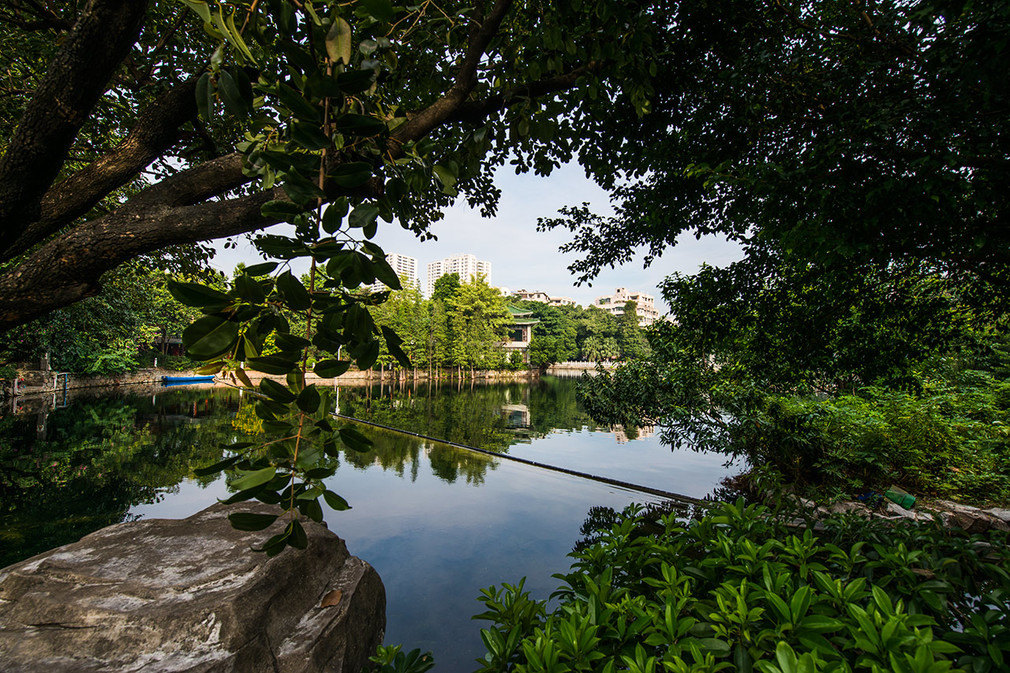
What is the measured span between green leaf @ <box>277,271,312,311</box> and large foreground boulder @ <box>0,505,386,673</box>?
1.94 meters

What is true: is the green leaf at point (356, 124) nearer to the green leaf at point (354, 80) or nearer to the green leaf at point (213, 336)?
the green leaf at point (354, 80)

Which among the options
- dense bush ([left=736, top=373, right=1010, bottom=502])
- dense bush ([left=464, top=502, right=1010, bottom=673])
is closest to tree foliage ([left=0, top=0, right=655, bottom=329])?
dense bush ([left=464, top=502, right=1010, bottom=673])

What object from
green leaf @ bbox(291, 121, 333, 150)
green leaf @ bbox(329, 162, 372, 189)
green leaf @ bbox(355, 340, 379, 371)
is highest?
Result: green leaf @ bbox(291, 121, 333, 150)

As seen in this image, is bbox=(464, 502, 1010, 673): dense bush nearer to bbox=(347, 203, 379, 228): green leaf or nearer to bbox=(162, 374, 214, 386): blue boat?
bbox=(347, 203, 379, 228): green leaf

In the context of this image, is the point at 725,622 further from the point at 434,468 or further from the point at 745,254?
the point at 434,468

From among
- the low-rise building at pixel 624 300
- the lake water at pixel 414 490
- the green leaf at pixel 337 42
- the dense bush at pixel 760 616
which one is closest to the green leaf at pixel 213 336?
the green leaf at pixel 337 42

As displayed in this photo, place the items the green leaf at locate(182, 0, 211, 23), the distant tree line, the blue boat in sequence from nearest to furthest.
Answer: the green leaf at locate(182, 0, 211, 23) < the blue boat < the distant tree line

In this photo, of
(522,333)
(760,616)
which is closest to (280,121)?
(760,616)

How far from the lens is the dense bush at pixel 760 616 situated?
3.28ft

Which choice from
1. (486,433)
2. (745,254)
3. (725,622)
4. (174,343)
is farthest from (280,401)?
(174,343)

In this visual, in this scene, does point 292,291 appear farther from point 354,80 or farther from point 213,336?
point 354,80

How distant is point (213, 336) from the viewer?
1.75 feet

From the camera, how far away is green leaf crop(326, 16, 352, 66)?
595 millimetres

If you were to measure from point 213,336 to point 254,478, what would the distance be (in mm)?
189
